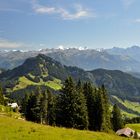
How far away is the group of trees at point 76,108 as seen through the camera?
231ft

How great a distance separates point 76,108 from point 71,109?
117cm

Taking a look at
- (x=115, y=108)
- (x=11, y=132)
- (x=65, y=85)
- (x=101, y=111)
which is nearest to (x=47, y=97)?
(x=115, y=108)

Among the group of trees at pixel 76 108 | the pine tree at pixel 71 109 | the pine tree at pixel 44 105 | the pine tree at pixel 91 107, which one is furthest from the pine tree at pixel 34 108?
the pine tree at pixel 71 109

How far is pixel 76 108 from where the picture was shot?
231ft

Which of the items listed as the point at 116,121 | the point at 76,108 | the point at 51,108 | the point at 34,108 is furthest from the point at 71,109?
the point at 116,121

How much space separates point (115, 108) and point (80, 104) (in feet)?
209

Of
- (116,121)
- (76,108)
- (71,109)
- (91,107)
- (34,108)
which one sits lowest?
(116,121)

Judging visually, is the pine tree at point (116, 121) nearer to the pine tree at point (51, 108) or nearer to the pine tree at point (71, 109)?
the pine tree at point (51, 108)

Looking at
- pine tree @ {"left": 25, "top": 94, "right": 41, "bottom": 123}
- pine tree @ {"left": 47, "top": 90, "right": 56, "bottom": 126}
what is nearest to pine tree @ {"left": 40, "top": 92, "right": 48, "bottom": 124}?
pine tree @ {"left": 25, "top": 94, "right": 41, "bottom": 123}

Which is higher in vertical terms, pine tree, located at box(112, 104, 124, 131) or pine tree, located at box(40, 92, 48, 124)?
pine tree, located at box(40, 92, 48, 124)

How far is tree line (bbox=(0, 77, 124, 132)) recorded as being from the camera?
231ft

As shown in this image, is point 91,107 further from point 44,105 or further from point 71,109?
point 44,105

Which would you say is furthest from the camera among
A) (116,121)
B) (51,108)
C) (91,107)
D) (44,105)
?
(116,121)

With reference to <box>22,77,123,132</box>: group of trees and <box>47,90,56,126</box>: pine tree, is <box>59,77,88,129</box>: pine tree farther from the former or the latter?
<box>47,90,56,126</box>: pine tree
